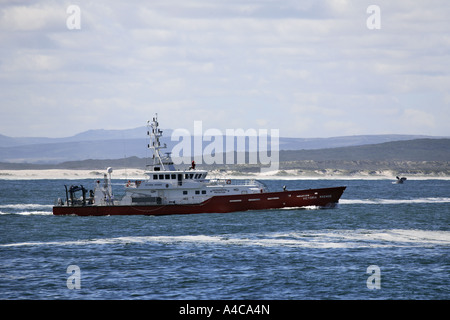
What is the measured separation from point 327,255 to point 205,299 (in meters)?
13.5

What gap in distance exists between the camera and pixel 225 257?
40.7 m

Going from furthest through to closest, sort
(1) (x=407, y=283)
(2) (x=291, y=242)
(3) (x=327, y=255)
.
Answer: (2) (x=291, y=242) < (3) (x=327, y=255) < (1) (x=407, y=283)

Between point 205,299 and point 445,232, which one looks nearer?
point 205,299

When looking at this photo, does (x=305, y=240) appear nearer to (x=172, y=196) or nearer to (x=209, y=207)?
(x=209, y=207)

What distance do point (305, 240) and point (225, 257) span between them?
940 cm

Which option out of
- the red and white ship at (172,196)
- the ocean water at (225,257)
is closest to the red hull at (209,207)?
the red and white ship at (172,196)

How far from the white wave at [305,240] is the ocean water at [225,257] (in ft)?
0.24

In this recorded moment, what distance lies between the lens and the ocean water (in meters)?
31.9

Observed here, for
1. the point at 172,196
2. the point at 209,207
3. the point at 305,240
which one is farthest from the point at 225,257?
the point at 172,196

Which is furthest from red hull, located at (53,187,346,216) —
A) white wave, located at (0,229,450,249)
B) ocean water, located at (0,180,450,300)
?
white wave, located at (0,229,450,249)

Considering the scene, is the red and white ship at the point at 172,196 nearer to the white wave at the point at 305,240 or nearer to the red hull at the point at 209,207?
the red hull at the point at 209,207
